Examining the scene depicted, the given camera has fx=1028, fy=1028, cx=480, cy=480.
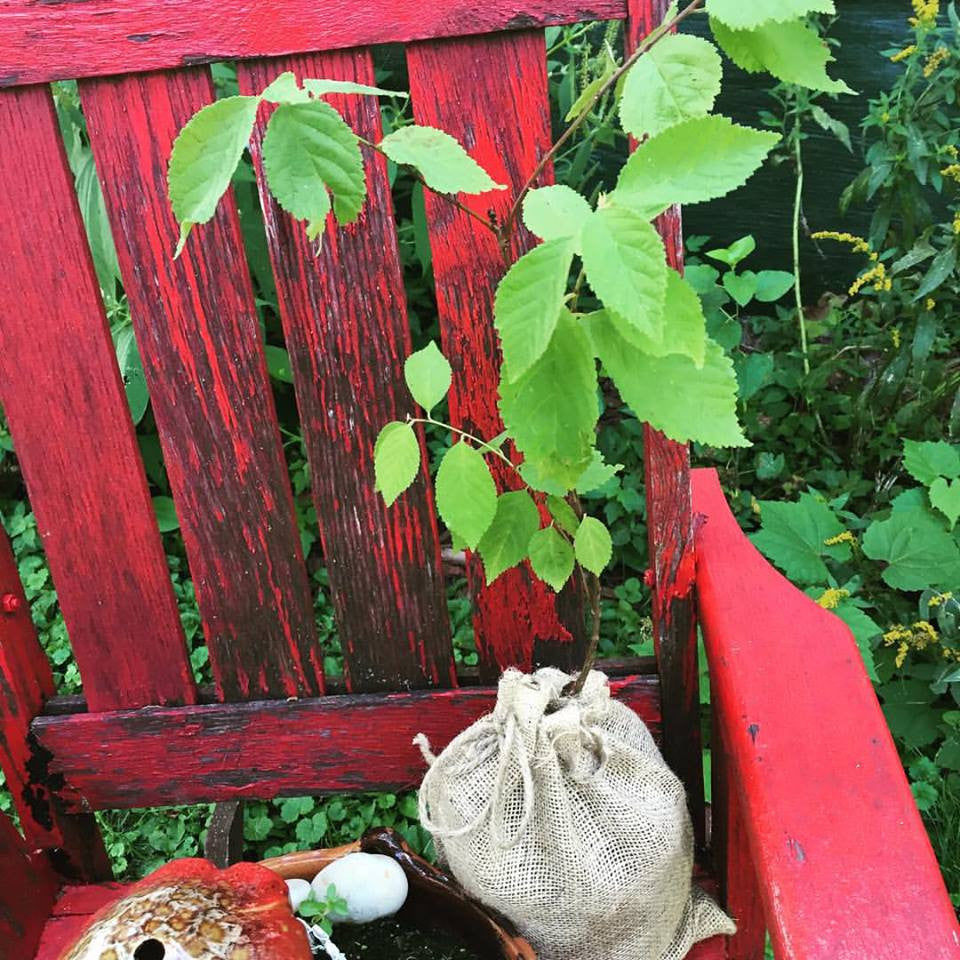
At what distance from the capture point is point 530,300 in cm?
65

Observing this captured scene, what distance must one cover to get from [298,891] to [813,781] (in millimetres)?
648

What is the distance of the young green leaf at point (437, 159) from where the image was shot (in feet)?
2.65

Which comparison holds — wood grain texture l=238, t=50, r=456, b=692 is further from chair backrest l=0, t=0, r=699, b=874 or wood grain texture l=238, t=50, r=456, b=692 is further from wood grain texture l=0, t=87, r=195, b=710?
wood grain texture l=0, t=87, r=195, b=710

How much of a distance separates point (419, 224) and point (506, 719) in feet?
3.14

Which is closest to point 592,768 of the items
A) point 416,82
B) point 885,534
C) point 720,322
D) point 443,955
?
point 443,955

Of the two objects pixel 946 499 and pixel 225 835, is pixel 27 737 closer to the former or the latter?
pixel 225 835

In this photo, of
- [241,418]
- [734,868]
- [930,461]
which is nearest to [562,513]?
[241,418]

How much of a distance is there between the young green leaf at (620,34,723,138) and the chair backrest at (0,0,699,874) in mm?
204

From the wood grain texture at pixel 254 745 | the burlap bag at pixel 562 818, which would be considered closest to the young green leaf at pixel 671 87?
the burlap bag at pixel 562 818

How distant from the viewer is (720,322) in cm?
197

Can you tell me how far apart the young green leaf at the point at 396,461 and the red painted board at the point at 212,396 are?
23 cm

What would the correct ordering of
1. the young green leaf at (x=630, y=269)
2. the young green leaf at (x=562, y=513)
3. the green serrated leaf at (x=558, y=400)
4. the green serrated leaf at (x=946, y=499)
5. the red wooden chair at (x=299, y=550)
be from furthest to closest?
the green serrated leaf at (x=946, y=499)
the young green leaf at (x=562, y=513)
the red wooden chair at (x=299, y=550)
the green serrated leaf at (x=558, y=400)
the young green leaf at (x=630, y=269)

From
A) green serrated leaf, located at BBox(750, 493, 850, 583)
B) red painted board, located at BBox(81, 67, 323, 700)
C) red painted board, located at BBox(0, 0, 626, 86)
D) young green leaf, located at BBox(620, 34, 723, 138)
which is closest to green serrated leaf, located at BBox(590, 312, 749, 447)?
young green leaf, located at BBox(620, 34, 723, 138)

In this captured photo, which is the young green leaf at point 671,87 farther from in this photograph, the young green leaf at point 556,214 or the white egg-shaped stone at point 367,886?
the white egg-shaped stone at point 367,886
